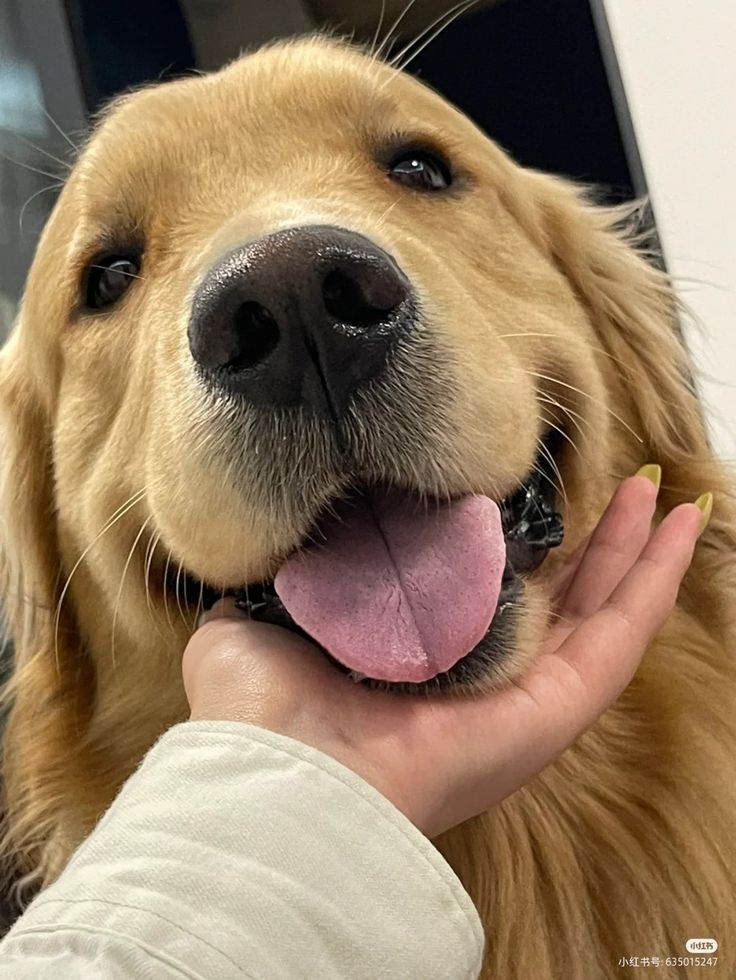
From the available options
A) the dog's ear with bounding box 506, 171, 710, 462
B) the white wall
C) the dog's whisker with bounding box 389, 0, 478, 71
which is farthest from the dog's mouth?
the white wall

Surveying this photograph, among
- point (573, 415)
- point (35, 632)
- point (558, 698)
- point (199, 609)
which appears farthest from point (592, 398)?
point (35, 632)

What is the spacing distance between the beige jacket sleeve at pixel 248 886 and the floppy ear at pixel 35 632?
0.68 meters

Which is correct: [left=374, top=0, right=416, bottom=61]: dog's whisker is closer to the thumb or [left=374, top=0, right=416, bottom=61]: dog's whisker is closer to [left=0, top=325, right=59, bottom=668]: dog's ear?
[left=0, top=325, right=59, bottom=668]: dog's ear

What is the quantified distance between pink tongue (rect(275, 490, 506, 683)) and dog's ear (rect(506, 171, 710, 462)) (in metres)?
0.53

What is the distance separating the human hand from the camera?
30.6 inches

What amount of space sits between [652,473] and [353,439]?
0.57m

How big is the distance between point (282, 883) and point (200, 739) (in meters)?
0.14

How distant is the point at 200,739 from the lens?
724 mm

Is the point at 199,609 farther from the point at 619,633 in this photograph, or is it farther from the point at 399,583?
the point at 619,633

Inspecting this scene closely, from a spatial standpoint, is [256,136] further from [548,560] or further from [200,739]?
[200,739]

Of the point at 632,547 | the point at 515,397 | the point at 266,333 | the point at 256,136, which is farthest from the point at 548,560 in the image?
the point at 256,136

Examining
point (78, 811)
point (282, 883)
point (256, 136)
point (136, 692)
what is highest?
point (256, 136)

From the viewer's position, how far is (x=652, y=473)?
124cm

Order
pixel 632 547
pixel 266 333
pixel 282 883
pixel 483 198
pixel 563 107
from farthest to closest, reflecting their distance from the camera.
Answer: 1. pixel 563 107
2. pixel 483 198
3. pixel 632 547
4. pixel 266 333
5. pixel 282 883
